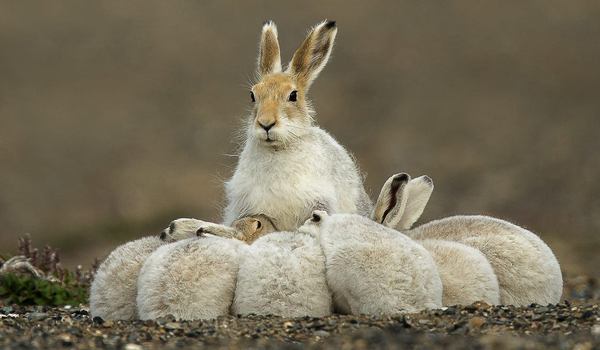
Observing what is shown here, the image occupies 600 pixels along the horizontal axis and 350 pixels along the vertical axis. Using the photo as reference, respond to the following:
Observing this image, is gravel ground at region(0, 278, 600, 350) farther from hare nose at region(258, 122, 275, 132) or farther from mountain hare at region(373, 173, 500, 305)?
hare nose at region(258, 122, 275, 132)

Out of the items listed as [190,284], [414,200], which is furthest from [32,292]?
[414,200]

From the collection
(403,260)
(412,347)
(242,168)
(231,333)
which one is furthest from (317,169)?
(412,347)

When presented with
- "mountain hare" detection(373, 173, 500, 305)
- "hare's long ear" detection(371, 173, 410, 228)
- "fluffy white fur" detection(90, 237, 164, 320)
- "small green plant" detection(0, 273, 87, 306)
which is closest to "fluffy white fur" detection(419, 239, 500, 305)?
"mountain hare" detection(373, 173, 500, 305)

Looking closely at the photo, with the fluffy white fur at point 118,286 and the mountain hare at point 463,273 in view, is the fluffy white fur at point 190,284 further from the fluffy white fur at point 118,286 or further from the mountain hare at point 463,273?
the mountain hare at point 463,273

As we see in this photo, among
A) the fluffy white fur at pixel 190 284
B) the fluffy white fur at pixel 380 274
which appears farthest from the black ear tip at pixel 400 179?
the fluffy white fur at pixel 190 284

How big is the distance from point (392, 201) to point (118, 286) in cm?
245

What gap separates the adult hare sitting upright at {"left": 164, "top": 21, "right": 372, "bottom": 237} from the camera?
9.86 m

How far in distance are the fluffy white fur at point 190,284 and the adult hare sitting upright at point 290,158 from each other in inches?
41.2

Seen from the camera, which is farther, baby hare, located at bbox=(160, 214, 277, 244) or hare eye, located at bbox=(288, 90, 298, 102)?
hare eye, located at bbox=(288, 90, 298, 102)

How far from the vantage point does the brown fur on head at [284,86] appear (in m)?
9.97

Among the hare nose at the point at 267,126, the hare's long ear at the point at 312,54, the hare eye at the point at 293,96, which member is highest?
the hare's long ear at the point at 312,54

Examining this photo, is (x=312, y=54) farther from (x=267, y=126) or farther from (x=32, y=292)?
(x=32, y=292)

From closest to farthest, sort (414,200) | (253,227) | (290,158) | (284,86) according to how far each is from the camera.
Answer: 1. (253,227)
2. (290,158)
3. (414,200)
4. (284,86)

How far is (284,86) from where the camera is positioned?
10289mm
